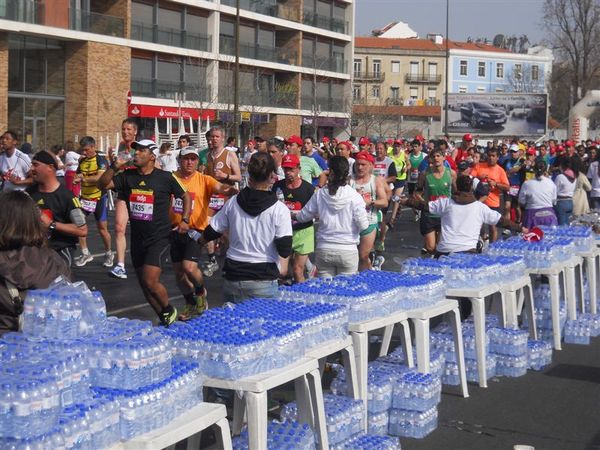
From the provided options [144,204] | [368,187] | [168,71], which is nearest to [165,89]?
[168,71]

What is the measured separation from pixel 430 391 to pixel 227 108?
49578 mm

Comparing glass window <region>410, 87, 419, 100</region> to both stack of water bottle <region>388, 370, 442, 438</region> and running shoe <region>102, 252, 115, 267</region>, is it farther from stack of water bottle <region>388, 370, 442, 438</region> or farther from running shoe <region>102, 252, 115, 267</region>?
stack of water bottle <region>388, 370, 442, 438</region>

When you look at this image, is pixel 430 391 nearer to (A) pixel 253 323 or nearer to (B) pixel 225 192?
(A) pixel 253 323

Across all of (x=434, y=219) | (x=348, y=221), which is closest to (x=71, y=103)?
(x=434, y=219)

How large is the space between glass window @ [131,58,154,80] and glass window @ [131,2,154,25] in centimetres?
192

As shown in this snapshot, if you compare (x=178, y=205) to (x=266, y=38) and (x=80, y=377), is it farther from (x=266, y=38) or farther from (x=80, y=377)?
(x=266, y=38)

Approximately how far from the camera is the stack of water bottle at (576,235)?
451 inches

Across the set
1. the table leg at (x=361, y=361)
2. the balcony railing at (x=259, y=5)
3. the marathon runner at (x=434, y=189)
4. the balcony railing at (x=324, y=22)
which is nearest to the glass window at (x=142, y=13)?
the balcony railing at (x=259, y=5)

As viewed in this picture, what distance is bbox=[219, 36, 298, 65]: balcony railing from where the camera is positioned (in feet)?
191

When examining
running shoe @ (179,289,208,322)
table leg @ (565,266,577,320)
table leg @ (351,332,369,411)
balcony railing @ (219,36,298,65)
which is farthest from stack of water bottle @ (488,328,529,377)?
balcony railing @ (219,36,298,65)

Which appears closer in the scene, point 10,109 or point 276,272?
point 276,272

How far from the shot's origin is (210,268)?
15.0 meters

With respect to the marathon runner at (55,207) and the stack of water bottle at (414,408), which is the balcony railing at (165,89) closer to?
the marathon runner at (55,207)

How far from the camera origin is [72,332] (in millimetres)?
4648
